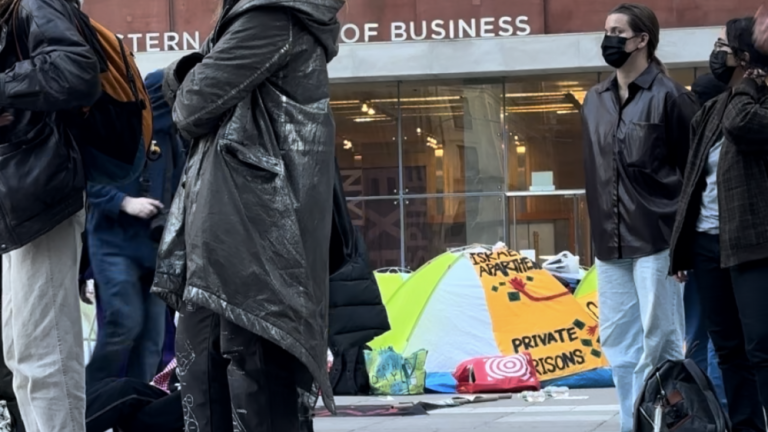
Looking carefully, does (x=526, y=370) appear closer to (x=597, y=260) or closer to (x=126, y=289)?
(x=597, y=260)

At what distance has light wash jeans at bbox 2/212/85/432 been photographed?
4.38 m

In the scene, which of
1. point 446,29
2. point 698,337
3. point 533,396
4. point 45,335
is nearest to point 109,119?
point 45,335

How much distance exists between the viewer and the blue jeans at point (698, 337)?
24.2 feet

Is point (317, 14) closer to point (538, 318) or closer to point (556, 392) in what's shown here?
point (556, 392)

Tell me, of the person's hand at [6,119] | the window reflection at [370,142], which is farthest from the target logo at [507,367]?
the window reflection at [370,142]

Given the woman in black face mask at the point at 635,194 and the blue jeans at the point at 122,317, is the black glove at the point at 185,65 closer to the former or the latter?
the blue jeans at the point at 122,317

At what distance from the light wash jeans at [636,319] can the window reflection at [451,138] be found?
12.8 meters

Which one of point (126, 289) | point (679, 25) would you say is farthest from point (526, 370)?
point (679, 25)

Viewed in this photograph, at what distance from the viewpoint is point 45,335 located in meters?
4.38

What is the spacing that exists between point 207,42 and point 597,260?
9.25 feet

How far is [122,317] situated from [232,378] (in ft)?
8.38

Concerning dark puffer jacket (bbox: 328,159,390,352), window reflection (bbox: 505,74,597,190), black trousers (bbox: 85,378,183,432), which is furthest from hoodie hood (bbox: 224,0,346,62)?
window reflection (bbox: 505,74,597,190)

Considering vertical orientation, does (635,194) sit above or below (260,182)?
below

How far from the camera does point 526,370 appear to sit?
9719 millimetres
